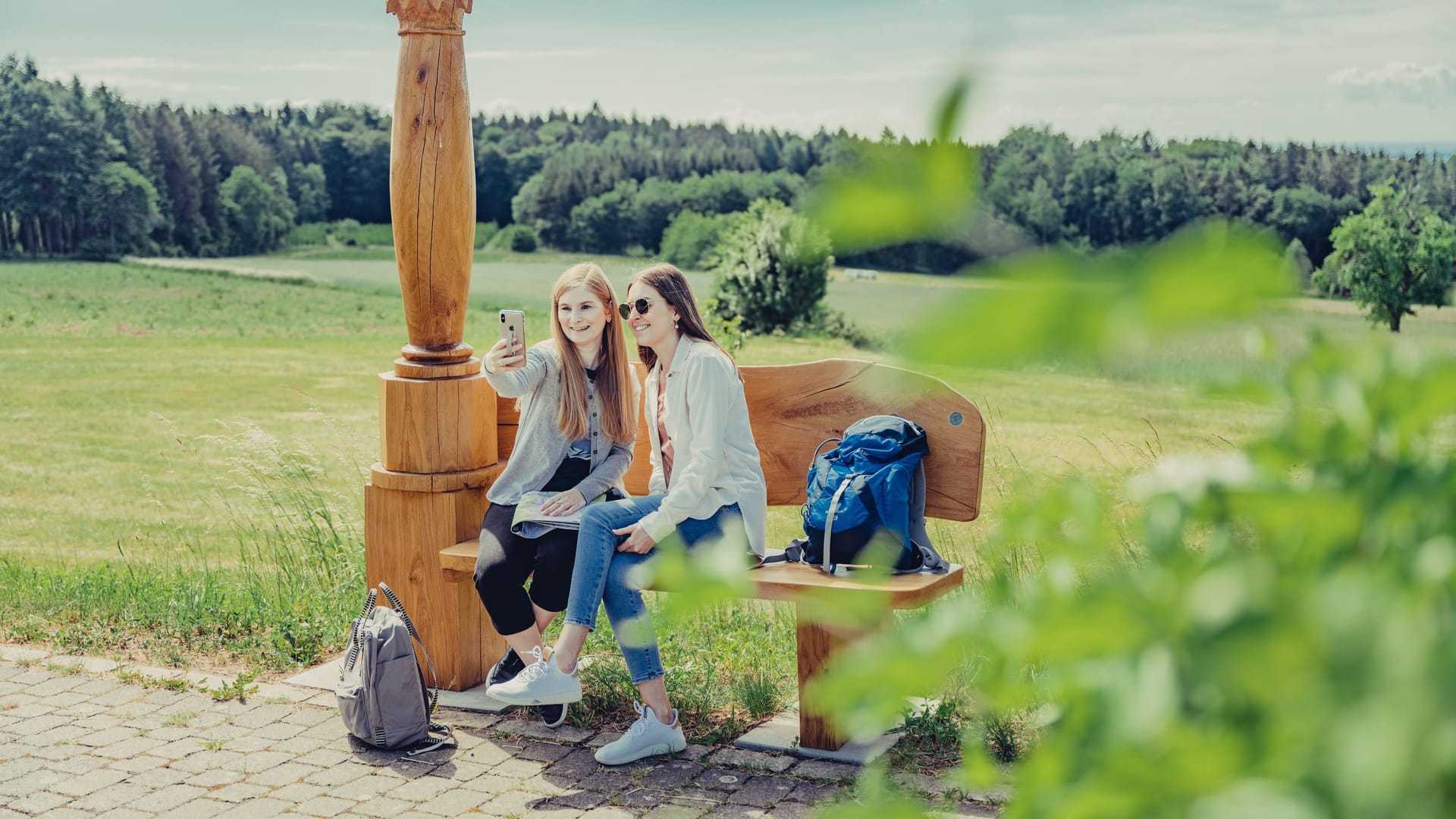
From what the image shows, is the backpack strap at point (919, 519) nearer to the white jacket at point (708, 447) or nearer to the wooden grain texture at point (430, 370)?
the white jacket at point (708, 447)

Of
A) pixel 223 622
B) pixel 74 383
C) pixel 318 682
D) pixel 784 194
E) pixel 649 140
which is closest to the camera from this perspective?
pixel 318 682

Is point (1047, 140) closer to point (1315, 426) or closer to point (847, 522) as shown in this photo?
point (1315, 426)

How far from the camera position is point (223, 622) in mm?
5500

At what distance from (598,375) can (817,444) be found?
31.7 inches

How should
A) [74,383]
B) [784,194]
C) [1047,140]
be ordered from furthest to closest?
[784,194] < [74,383] < [1047,140]

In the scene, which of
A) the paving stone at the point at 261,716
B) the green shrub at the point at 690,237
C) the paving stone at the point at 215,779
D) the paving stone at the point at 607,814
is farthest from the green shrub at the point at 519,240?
the paving stone at the point at 607,814

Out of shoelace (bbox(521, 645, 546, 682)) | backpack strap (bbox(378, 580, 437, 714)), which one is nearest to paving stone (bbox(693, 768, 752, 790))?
shoelace (bbox(521, 645, 546, 682))

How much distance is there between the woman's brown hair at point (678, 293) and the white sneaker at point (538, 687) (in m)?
1.08

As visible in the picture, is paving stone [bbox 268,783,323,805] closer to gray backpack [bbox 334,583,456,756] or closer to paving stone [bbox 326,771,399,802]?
paving stone [bbox 326,771,399,802]

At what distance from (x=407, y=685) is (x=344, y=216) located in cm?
6154

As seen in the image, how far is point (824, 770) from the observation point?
4.05m

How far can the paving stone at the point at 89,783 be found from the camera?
3943mm

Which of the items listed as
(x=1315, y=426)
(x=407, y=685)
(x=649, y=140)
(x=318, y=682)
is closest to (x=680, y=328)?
(x=407, y=685)

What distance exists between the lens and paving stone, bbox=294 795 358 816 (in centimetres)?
379
